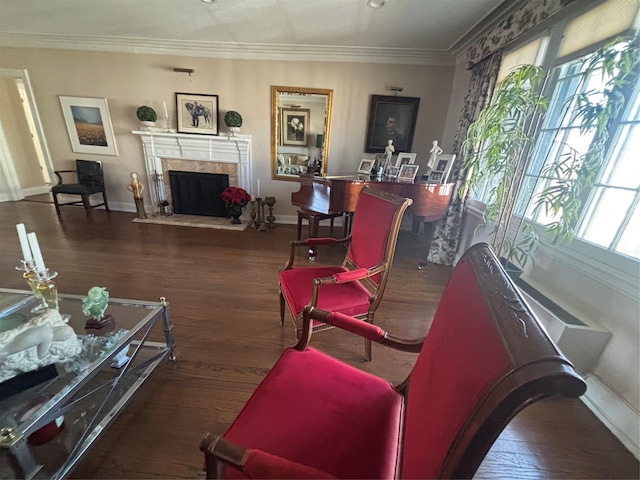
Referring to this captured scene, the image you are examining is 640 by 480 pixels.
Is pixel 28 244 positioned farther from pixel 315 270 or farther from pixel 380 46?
pixel 380 46

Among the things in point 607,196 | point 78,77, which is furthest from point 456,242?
point 78,77

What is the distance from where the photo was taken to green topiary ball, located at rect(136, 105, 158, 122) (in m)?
3.77

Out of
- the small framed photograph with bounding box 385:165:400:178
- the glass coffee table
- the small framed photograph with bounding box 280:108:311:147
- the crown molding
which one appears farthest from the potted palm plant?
the small framed photograph with bounding box 385:165:400:178

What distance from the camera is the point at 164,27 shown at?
3.16 metres

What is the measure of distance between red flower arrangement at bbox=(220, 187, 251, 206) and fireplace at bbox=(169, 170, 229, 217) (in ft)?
1.11

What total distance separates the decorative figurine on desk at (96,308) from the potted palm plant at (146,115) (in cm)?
351

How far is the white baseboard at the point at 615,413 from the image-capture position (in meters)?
1.22

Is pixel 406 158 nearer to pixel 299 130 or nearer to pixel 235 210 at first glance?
pixel 299 130

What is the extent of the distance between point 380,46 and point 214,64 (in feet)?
7.71

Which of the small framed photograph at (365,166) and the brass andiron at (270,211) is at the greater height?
the small framed photograph at (365,166)

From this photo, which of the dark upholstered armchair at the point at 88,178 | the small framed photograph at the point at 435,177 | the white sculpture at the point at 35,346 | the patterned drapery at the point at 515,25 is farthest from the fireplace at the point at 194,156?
the white sculpture at the point at 35,346

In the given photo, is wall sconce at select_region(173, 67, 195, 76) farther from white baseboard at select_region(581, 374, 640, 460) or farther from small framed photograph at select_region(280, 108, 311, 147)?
white baseboard at select_region(581, 374, 640, 460)

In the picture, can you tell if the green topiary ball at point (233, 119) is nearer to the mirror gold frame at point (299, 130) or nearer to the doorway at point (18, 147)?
the mirror gold frame at point (299, 130)

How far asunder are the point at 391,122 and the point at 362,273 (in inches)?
124
